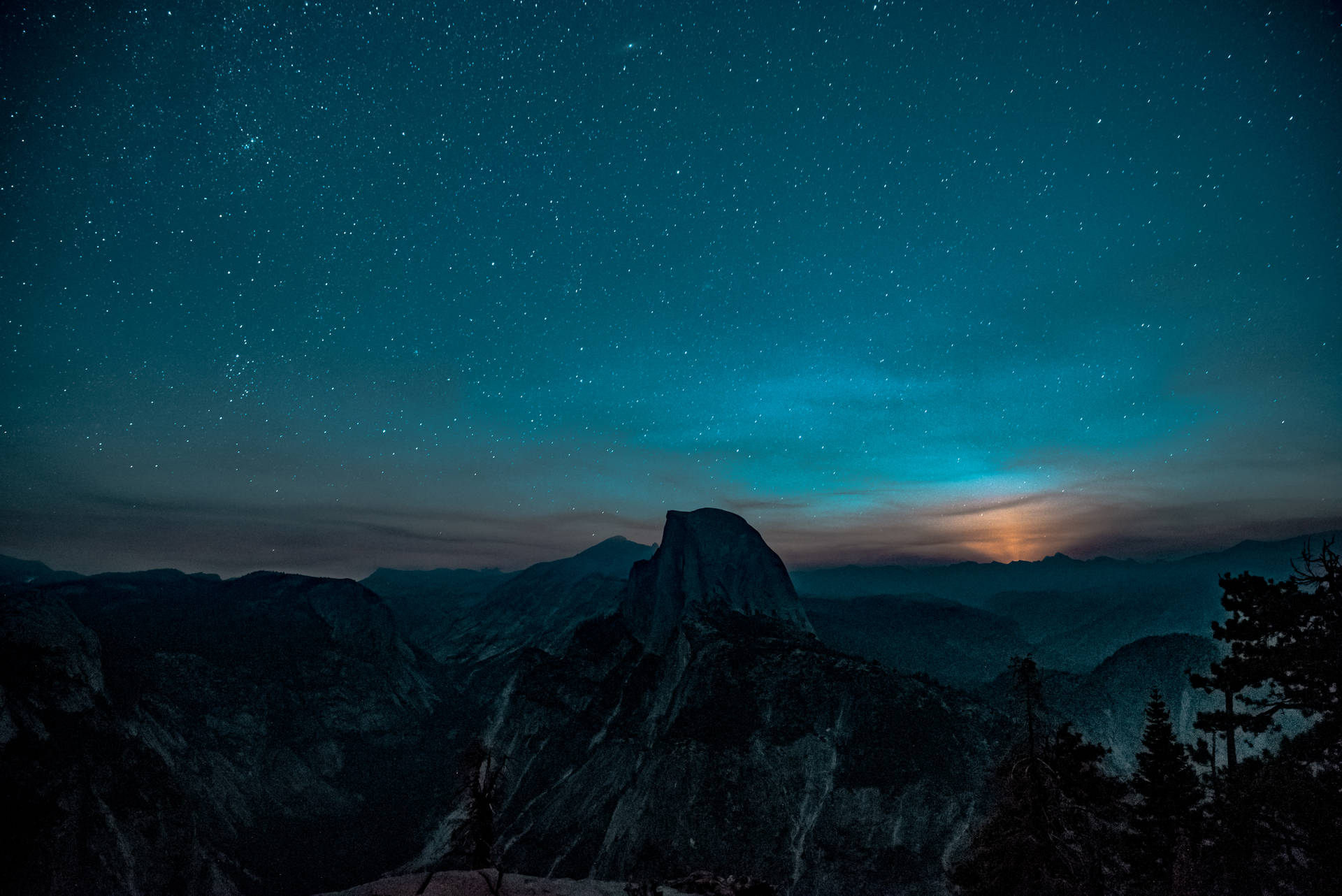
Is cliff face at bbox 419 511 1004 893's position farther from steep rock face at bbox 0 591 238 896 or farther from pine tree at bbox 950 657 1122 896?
pine tree at bbox 950 657 1122 896

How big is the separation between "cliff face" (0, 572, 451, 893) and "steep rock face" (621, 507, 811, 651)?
42654mm

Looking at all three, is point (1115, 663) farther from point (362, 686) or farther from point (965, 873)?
point (362, 686)

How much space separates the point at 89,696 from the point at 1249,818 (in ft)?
290

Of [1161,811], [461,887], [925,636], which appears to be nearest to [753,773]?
[1161,811]

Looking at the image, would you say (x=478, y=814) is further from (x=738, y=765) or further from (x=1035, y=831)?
(x=738, y=765)

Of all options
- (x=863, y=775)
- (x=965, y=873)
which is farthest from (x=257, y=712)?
Answer: (x=965, y=873)

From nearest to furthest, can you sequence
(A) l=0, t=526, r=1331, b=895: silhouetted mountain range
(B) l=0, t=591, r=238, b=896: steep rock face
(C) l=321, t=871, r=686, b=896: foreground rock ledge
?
(C) l=321, t=871, r=686, b=896: foreground rock ledge
(B) l=0, t=591, r=238, b=896: steep rock face
(A) l=0, t=526, r=1331, b=895: silhouetted mountain range

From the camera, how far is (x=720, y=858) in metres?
47.5

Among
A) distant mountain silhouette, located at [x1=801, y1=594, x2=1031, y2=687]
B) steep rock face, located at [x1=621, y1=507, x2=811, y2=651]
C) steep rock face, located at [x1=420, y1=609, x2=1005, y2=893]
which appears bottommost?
distant mountain silhouette, located at [x1=801, y1=594, x2=1031, y2=687]

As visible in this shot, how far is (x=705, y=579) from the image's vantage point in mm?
106812

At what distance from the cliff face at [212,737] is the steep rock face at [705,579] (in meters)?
42.7

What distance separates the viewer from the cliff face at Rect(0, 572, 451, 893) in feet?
141

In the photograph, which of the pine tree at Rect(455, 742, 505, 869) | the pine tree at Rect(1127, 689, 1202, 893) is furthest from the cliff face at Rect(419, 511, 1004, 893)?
the pine tree at Rect(455, 742, 505, 869)

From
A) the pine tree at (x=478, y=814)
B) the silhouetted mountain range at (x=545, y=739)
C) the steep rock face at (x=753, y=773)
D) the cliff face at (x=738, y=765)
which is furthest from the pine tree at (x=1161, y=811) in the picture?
the pine tree at (x=478, y=814)
